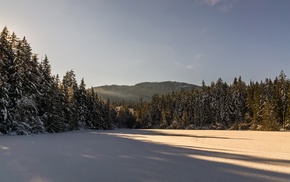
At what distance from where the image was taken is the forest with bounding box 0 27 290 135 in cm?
2533

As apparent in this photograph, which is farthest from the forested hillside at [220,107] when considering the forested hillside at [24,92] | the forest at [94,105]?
the forested hillside at [24,92]

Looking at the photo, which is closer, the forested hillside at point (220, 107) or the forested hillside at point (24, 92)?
the forested hillside at point (24, 92)

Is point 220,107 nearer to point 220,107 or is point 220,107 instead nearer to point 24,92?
point 220,107

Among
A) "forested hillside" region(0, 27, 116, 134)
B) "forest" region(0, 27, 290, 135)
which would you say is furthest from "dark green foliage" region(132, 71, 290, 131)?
"forested hillside" region(0, 27, 116, 134)

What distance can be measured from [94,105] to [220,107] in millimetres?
53136

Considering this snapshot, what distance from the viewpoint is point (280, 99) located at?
64625 millimetres

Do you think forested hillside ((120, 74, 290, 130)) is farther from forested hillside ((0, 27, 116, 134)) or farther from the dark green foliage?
forested hillside ((0, 27, 116, 134))

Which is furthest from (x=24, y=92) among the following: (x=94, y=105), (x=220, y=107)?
(x=220, y=107)

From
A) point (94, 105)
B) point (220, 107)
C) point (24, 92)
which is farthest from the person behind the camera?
point (220, 107)

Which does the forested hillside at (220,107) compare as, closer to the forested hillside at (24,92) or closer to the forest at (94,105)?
the forest at (94,105)

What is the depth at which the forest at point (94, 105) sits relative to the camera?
2533 cm

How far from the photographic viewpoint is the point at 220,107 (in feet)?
298

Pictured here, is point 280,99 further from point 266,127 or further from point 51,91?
point 51,91

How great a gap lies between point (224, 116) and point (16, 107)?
75.3 meters
